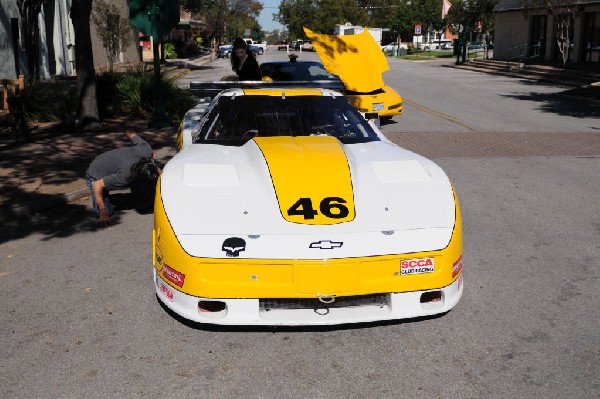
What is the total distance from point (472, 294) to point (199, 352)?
2.26 m

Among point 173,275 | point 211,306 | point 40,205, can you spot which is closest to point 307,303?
point 211,306

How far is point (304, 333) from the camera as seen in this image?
442 cm

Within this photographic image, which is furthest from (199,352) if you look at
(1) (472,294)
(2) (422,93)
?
(2) (422,93)

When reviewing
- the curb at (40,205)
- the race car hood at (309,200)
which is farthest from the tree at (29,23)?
the race car hood at (309,200)

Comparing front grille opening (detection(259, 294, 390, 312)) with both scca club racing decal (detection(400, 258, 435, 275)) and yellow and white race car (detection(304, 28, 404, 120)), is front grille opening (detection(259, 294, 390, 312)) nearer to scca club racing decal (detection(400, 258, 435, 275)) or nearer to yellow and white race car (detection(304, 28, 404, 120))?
scca club racing decal (detection(400, 258, 435, 275))

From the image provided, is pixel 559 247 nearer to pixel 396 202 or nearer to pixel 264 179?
pixel 396 202

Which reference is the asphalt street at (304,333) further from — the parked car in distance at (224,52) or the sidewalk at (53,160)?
the parked car in distance at (224,52)

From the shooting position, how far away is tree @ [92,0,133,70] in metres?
33.0

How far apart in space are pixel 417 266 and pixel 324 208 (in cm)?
73

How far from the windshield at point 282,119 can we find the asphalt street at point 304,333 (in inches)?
57.3

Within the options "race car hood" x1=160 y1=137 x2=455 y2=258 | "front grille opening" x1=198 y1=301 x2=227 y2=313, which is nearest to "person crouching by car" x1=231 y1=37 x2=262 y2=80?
"race car hood" x1=160 y1=137 x2=455 y2=258

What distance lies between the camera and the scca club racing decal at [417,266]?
4.10 m

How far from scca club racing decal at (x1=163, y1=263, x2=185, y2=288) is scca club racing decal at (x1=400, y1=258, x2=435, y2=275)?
1.42 metres

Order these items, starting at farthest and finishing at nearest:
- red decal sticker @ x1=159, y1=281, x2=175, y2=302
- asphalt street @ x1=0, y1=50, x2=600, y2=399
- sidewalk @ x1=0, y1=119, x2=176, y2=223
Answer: sidewalk @ x1=0, y1=119, x2=176, y2=223 < red decal sticker @ x1=159, y1=281, x2=175, y2=302 < asphalt street @ x1=0, y1=50, x2=600, y2=399
